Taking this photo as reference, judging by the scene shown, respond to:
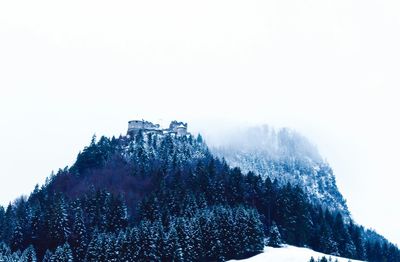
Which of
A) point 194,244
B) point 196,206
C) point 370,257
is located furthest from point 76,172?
point 370,257

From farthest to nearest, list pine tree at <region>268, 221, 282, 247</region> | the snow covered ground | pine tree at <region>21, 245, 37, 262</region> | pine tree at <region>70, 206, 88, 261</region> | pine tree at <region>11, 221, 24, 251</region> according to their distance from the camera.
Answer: pine tree at <region>11, 221, 24, 251</region> → pine tree at <region>268, 221, 282, 247</region> → pine tree at <region>70, 206, 88, 261</region> → pine tree at <region>21, 245, 37, 262</region> → the snow covered ground

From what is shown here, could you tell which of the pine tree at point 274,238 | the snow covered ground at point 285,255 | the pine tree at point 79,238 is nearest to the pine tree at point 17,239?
the pine tree at point 79,238

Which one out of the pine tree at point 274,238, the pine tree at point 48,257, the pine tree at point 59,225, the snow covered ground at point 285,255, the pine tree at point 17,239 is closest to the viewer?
the snow covered ground at point 285,255

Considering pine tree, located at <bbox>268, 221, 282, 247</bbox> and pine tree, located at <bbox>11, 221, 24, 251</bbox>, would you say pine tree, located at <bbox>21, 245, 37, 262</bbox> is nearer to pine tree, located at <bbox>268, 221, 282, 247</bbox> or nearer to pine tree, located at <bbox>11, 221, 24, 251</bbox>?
pine tree, located at <bbox>11, 221, 24, 251</bbox>

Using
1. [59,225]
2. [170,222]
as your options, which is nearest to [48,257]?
[59,225]

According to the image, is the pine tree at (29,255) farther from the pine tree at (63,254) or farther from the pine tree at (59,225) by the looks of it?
the pine tree at (59,225)

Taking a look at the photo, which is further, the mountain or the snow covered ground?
the mountain

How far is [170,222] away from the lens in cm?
11538

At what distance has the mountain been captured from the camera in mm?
107000

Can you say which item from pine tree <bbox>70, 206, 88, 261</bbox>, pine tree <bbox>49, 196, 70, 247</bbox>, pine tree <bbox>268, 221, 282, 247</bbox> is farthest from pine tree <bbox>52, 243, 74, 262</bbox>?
pine tree <bbox>268, 221, 282, 247</bbox>

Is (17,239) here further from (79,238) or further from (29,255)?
(79,238)

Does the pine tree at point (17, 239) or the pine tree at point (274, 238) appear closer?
the pine tree at point (274, 238)

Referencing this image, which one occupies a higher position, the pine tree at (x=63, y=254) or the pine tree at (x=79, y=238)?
the pine tree at (x=79, y=238)

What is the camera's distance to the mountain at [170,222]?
351 ft
